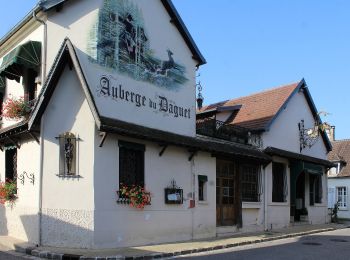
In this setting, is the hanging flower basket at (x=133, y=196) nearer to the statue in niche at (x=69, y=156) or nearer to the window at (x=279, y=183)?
the statue in niche at (x=69, y=156)

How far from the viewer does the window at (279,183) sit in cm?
2320

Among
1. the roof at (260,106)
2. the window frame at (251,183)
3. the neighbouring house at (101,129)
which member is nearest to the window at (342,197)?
the roof at (260,106)

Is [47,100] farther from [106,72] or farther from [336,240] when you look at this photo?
[336,240]

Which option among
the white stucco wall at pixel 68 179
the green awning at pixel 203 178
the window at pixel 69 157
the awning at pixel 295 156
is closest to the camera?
the white stucco wall at pixel 68 179

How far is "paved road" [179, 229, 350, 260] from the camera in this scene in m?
13.5

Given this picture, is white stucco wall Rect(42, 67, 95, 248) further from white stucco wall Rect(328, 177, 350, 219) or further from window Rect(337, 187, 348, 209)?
window Rect(337, 187, 348, 209)

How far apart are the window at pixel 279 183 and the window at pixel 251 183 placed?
1.58 metres

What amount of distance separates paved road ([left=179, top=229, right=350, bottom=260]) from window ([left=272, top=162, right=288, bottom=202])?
14.7 feet

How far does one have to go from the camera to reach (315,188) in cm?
2777

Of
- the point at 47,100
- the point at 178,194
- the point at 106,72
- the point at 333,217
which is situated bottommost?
the point at 333,217

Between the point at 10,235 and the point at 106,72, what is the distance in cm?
669

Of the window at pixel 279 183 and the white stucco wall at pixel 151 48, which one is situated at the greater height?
the white stucco wall at pixel 151 48

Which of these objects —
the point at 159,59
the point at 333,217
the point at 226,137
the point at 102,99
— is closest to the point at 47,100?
the point at 102,99

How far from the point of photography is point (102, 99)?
14.6 metres
